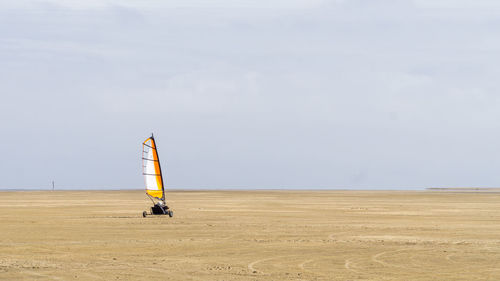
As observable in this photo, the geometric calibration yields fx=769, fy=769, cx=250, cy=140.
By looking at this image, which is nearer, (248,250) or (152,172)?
(248,250)

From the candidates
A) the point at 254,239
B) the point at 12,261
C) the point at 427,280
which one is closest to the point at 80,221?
the point at 254,239

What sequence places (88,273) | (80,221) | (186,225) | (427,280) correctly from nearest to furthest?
(427,280) < (88,273) < (186,225) < (80,221)

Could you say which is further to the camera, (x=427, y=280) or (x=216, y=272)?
(x=216, y=272)

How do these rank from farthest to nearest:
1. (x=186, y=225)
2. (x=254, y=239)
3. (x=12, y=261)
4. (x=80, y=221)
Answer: (x=80, y=221)
(x=186, y=225)
(x=254, y=239)
(x=12, y=261)

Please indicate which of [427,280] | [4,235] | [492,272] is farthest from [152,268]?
[4,235]

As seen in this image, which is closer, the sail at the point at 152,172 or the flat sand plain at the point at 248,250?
the flat sand plain at the point at 248,250

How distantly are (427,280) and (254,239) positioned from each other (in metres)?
9.32

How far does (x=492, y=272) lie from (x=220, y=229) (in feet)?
44.0

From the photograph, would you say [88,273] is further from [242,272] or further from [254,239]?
[254,239]

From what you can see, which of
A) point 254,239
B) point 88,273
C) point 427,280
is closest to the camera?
point 427,280

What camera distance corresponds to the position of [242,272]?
16000 millimetres

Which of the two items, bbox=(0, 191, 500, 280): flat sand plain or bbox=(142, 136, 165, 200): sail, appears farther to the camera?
bbox=(142, 136, 165, 200): sail

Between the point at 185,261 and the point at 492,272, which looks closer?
the point at 492,272

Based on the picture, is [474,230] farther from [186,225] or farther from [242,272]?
[242,272]
